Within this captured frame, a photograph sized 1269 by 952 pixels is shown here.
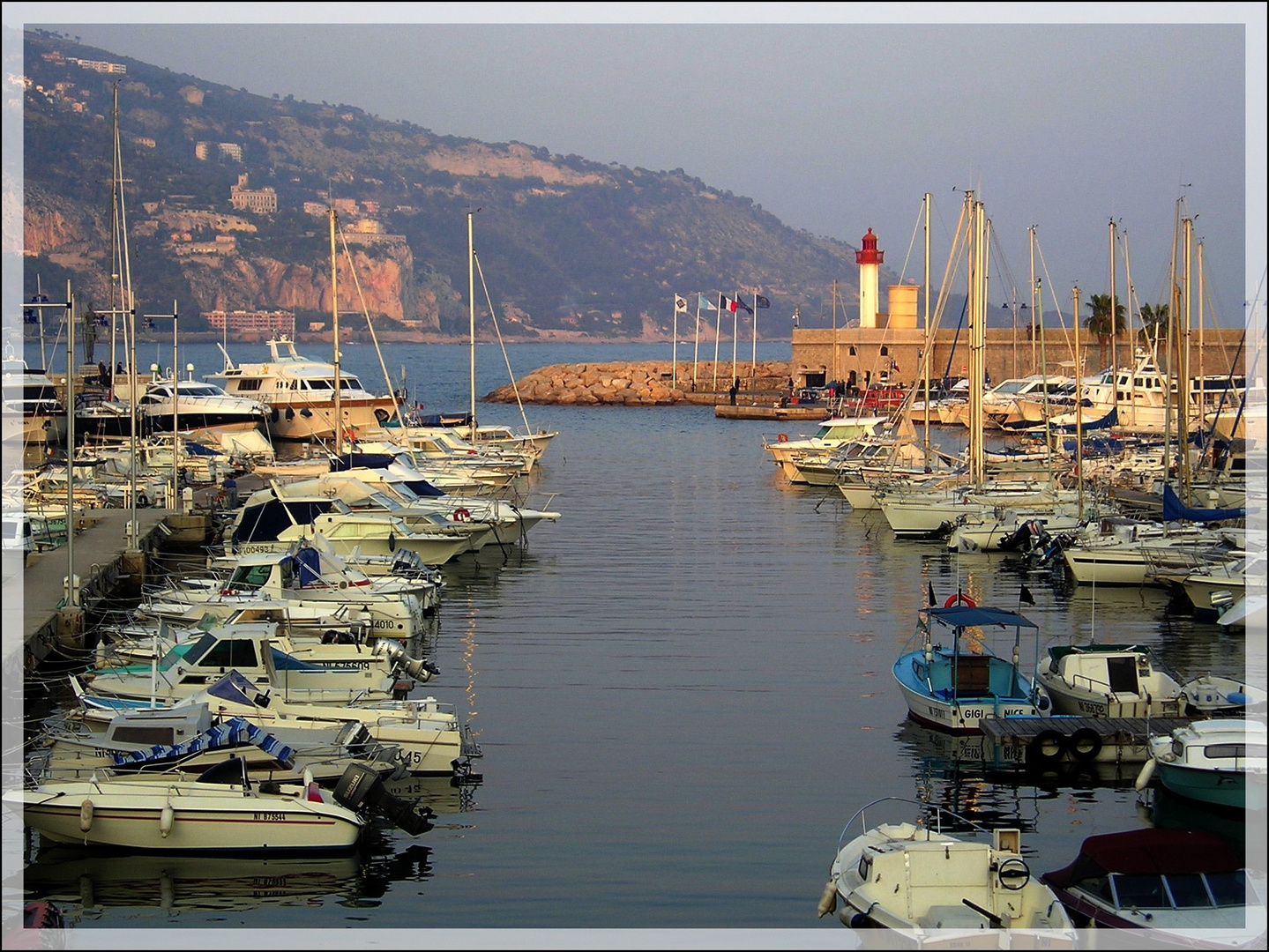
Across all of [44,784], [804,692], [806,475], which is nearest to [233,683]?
[44,784]

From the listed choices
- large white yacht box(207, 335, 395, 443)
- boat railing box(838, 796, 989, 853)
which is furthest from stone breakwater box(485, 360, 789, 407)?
boat railing box(838, 796, 989, 853)

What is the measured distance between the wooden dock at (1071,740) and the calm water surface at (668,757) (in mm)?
277

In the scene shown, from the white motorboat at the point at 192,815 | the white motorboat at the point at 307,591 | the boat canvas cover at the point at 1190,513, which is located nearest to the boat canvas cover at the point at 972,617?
the white motorboat at the point at 307,591

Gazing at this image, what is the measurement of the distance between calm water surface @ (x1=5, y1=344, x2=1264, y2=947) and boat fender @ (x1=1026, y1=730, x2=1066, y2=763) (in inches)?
11.9

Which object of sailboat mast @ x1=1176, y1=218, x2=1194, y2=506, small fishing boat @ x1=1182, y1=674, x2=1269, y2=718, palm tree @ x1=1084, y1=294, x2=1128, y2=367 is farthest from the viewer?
palm tree @ x1=1084, y1=294, x2=1128, y2=367

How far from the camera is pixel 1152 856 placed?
10.6 metres

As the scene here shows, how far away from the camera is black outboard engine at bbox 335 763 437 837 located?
42.0ft

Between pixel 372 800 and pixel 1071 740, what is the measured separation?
6.71 m

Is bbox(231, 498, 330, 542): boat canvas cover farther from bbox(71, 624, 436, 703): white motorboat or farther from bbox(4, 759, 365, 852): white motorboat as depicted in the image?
bbox(4, 759, 365, 852): white motorboat

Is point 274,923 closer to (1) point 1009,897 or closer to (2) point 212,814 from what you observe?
(2) point 212,814

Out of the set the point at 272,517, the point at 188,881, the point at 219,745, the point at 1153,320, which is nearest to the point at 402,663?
the point at 219,745

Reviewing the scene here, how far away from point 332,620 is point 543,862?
24.4 ft

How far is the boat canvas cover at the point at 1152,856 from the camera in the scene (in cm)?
1054

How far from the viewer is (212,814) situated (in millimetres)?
A: 12312
